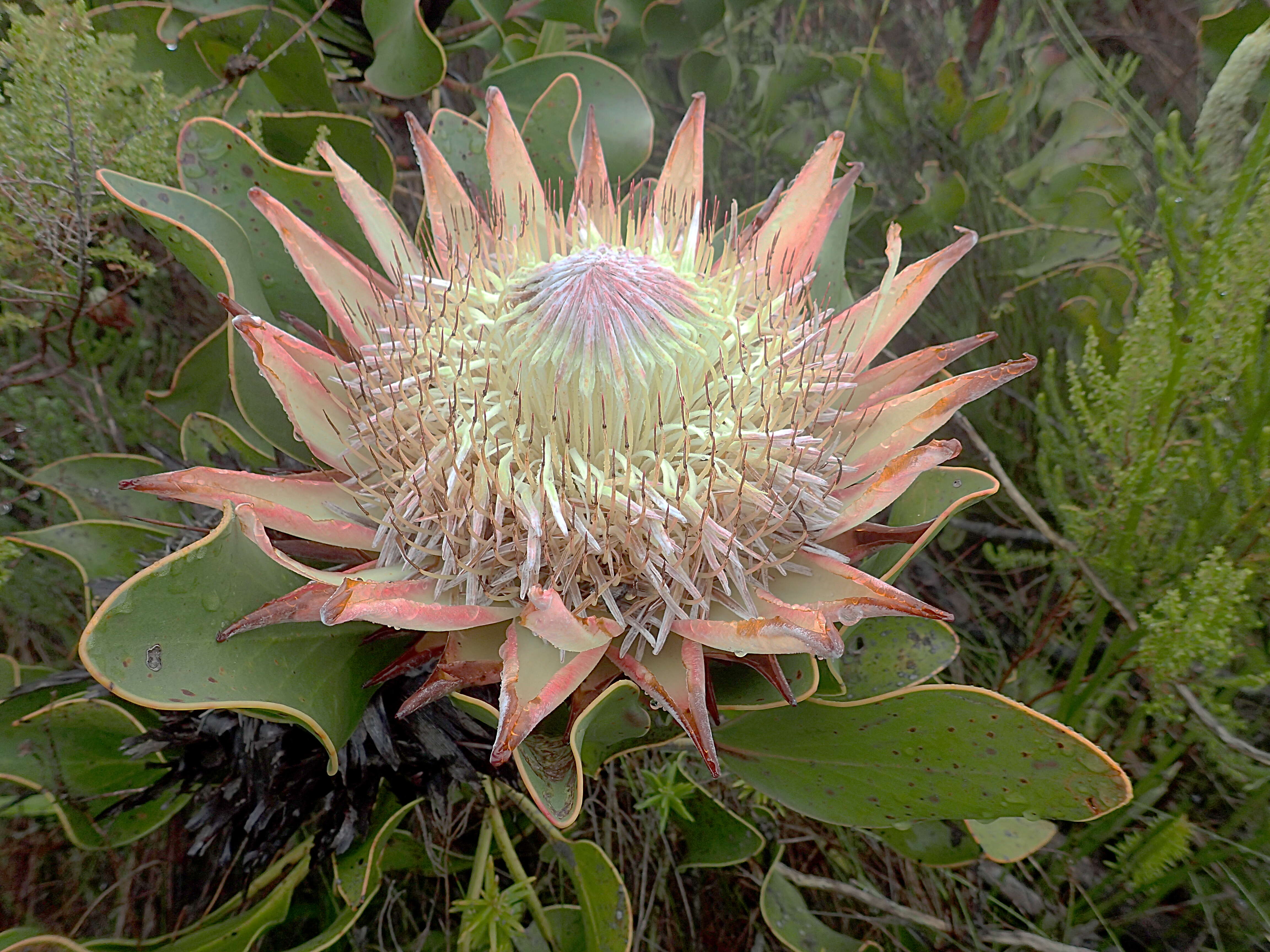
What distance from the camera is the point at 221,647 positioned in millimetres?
738

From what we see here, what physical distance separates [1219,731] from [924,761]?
2.05ft

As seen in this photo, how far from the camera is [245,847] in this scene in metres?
1.00

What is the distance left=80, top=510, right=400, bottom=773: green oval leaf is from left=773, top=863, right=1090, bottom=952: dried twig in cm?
78

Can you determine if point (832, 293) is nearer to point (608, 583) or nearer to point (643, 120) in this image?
point (643, 120)

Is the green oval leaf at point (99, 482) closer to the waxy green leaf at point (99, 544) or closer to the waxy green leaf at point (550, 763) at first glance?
the waxy green leaf at point (99, 544)

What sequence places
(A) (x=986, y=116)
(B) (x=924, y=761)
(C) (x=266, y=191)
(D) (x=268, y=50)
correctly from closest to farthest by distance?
(B) (x=924, y=761) → (C) (x=266, y=191) → (D) (x=268, y=50) → (A) (x=986, y=116)

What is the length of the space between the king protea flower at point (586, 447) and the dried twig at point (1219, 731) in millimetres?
679

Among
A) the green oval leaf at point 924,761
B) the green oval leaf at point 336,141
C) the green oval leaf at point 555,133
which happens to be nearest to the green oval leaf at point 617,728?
the green oval leaf at point 924,761

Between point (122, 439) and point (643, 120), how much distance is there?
3.49 ft

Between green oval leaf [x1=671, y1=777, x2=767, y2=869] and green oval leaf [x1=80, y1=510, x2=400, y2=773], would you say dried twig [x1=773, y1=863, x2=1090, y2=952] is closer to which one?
green oval leaf [x1=671, y1=777, x2=767, y2=869]

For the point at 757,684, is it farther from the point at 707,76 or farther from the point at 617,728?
the point at 707,76

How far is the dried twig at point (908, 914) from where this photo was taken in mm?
1181

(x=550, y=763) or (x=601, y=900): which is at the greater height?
(x=550, y=763)

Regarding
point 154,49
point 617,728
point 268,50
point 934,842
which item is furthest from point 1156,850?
point 154,49
